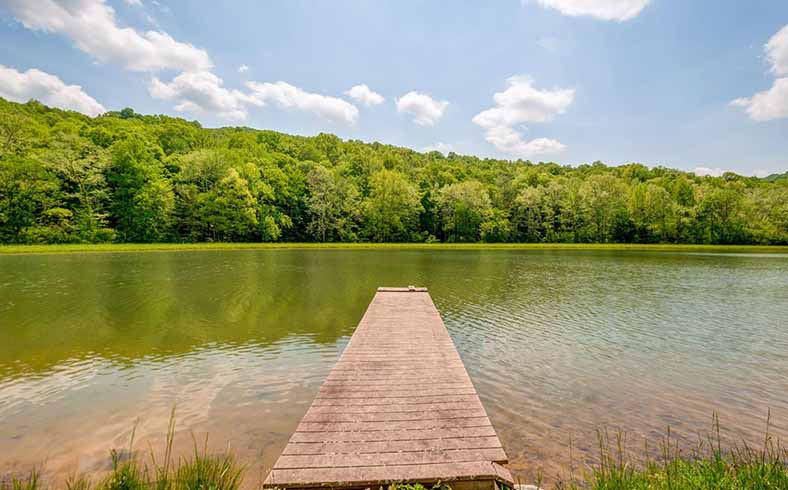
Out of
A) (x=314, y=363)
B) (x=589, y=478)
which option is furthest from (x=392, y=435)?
(x=314, y=363)

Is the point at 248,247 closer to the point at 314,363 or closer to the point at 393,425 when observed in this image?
the point at 314,363

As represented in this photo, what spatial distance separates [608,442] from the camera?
5418mm

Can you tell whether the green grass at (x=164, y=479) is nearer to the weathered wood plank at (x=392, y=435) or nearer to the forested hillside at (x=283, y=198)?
the weathered wood plank at (x=392, y=435)

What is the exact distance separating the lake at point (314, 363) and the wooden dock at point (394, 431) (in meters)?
0.85

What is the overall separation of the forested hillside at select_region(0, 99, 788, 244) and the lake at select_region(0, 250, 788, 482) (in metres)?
36.8

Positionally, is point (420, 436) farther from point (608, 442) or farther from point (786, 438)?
point (786, 438)

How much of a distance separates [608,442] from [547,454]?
1068mm

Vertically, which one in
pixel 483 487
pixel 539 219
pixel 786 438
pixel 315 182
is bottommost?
pixel 786 438

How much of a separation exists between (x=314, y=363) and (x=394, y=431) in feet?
14.3

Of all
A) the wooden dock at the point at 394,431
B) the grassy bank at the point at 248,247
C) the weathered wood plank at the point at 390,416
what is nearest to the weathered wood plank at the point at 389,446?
the wooden dock at the point at 394,431

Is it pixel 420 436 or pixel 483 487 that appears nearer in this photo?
pixel 483 487

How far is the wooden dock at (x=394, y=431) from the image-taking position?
3658 millimetres

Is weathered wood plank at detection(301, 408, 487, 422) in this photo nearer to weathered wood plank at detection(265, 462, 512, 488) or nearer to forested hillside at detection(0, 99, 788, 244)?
weathered wood plank at detection(265, 462, 512, 488)

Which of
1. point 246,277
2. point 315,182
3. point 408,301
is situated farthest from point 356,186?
point 408,301
